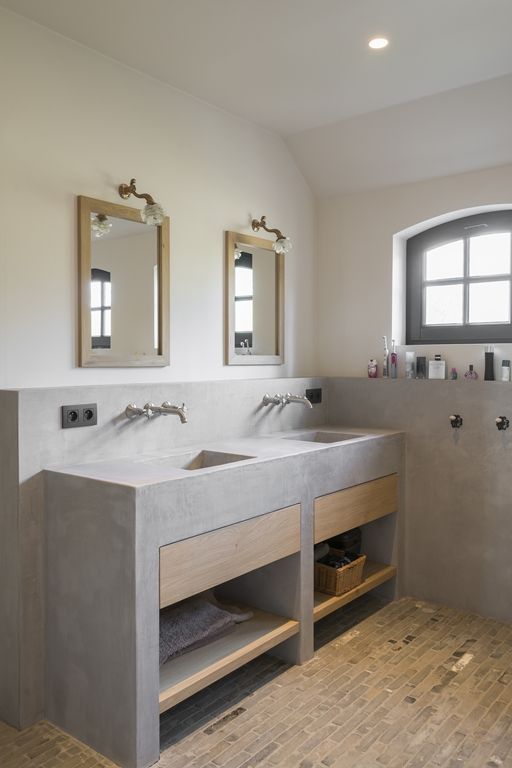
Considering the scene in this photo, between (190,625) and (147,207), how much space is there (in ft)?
5.45

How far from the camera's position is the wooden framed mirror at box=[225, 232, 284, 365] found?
124 inches

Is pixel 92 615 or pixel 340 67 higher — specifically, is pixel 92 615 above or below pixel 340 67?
below

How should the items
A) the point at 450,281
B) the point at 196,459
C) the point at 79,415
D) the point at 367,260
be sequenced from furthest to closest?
the point at 367,260, the point at 450,281, the point at 196,459, the point at 79,415

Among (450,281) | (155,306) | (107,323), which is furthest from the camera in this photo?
(450,281)

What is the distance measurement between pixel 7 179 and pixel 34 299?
43 cm

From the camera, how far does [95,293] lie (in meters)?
2.51

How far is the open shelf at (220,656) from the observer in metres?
2.05

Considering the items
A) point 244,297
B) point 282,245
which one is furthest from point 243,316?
point 282,245

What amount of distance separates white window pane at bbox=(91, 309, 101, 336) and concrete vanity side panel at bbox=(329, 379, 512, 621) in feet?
5.20

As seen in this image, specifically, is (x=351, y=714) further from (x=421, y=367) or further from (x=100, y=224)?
(x=100, y=224)

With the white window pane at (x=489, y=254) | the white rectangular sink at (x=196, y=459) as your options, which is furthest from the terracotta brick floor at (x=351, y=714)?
the white window pane at (x=489, y=254)

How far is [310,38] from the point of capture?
242 centimetres

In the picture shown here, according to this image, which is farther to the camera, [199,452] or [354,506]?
[354,506]

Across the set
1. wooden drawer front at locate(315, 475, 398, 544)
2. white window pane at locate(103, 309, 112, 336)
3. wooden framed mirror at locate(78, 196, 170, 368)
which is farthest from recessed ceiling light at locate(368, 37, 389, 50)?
wooden drawer front at locate(315, 475, 398, 544)
